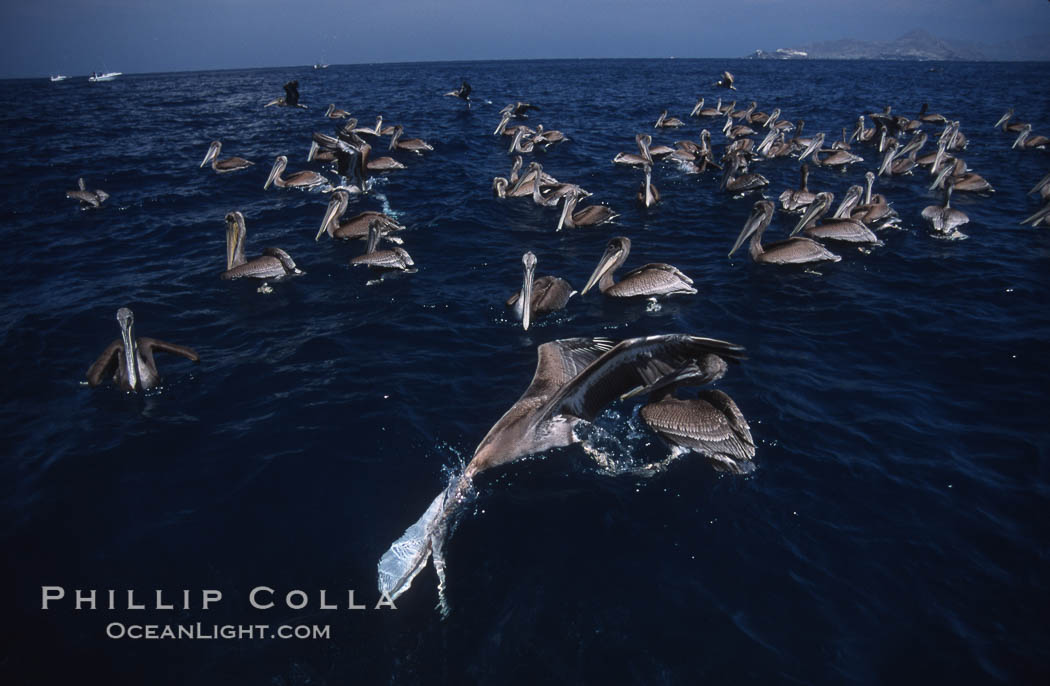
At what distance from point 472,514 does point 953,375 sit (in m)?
6.90

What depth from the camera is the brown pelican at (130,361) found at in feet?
23.2

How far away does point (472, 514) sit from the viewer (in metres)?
5.36

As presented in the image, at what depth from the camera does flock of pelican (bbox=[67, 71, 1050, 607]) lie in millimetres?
4699

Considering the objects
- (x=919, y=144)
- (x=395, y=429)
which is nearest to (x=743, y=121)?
(x=919, y=144)

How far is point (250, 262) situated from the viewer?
1042 centimetres

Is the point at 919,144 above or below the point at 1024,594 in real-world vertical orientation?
above

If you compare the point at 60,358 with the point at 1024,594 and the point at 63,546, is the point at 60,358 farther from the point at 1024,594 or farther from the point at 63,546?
the point at 1024,594

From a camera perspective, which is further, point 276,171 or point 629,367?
point 276,171

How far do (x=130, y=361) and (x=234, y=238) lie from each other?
13.8 feet

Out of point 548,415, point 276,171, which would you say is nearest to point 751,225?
point 548,415

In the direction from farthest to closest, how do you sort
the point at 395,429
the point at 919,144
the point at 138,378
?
1. the point at 919,144
2. the point at 138,378
3. the point at 395,429

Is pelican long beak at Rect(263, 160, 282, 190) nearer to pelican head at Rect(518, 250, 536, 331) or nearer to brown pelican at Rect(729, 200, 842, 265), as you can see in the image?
pelican head at Rect(518, 250, 536, 331)

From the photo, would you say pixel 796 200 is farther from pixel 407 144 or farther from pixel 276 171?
pixel 276 171

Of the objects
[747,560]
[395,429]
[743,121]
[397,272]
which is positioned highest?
[743,121]
